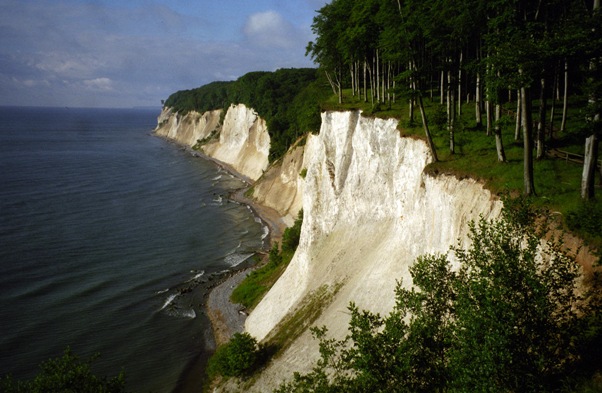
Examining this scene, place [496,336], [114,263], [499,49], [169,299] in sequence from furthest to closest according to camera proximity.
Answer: [114,263]
[169,299]
[499,49]
[496,336]

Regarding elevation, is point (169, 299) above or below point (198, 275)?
below

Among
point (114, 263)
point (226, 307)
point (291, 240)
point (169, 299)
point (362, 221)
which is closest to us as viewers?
point (362, 221)

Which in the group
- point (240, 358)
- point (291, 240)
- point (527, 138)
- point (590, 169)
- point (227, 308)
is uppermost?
point (527, 138)

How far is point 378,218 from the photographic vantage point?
29.5 m

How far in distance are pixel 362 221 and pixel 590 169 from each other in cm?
1755

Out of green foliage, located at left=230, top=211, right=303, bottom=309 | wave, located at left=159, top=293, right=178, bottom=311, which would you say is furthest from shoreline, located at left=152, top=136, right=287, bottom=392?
wave, located at left=159, top=293, right=178, bottom=311

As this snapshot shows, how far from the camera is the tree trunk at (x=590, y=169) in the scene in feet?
48.3

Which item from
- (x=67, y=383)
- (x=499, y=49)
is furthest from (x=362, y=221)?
(x=67, y=383)

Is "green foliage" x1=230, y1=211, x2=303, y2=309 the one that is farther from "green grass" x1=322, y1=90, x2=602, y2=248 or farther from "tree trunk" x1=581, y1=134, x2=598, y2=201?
"tree trunk" x1=581, y1=134, x2=598, y2=201

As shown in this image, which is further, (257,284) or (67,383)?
(257,284)

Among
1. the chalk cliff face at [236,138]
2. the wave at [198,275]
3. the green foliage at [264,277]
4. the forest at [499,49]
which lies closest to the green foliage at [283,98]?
the chalk cliff face at [236,138]

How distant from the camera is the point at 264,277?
4125 centimetres

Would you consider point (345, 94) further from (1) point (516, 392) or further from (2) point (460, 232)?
(1) point (516, 392)

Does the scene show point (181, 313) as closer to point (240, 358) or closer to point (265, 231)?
point (240, 358)
